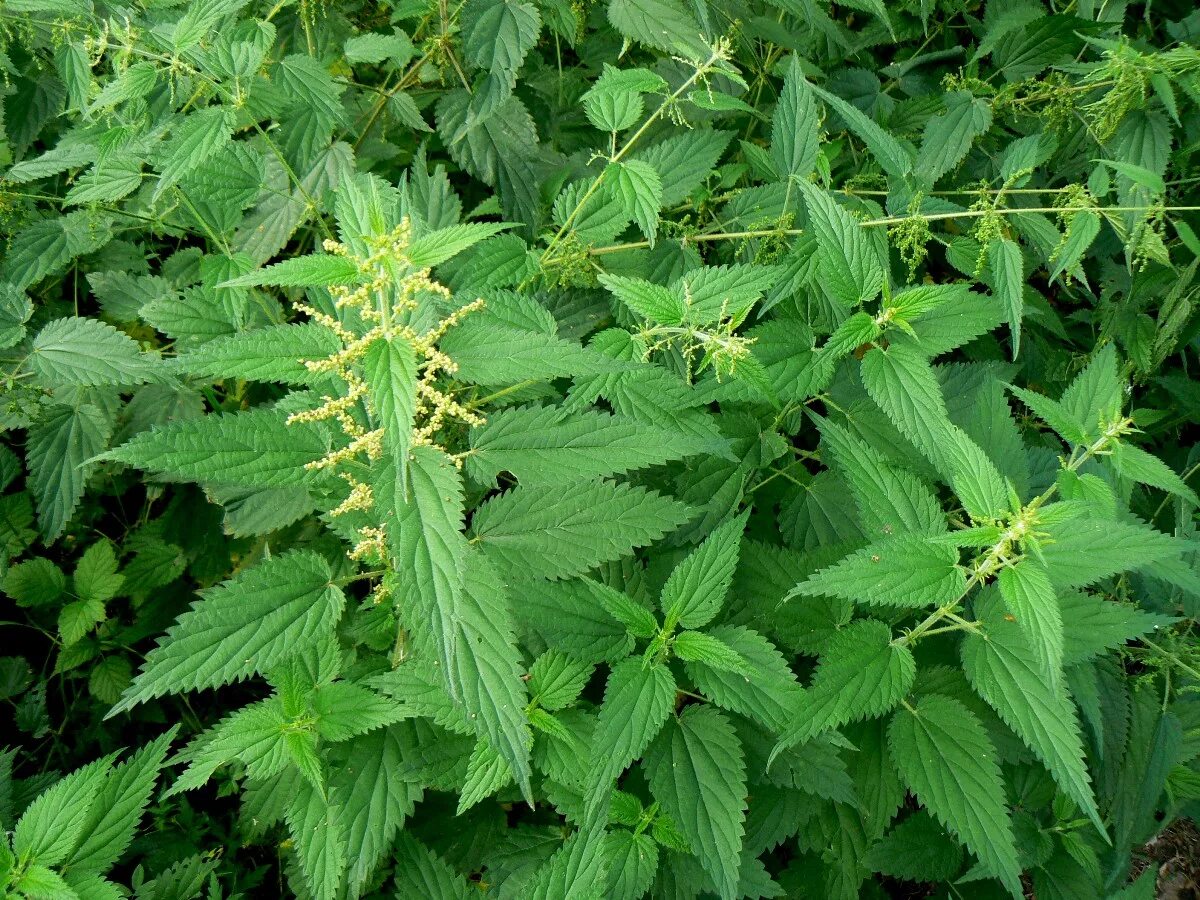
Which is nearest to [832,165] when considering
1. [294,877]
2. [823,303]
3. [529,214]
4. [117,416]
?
[823,303]

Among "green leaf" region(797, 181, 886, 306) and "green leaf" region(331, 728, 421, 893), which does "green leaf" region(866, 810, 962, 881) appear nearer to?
"green leaf" region(331, 728, 421, 893)

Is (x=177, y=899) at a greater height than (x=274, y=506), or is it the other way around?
(x=274, y=506)

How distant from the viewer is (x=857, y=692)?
6.49 feet

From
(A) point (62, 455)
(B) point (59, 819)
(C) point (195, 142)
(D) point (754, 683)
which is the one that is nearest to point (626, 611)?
(D) point (754, 683)

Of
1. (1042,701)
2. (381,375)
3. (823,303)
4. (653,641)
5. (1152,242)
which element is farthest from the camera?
(823,303)

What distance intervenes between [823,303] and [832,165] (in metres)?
1.20

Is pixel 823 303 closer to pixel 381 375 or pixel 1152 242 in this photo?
pixel 1152 242

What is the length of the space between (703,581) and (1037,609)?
77 cm

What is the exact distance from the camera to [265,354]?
1.53 m

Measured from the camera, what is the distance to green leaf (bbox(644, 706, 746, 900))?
1.90 metres

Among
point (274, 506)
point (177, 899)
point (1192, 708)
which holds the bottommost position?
point (177, 899)

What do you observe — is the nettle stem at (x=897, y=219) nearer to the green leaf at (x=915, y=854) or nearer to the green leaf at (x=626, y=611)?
the green leaf at (x=626, y=611)

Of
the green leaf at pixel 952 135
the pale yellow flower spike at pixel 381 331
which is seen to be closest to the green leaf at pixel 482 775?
the pale yellow flower spike at pixel 381 331

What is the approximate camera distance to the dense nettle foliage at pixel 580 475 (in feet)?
5.77
